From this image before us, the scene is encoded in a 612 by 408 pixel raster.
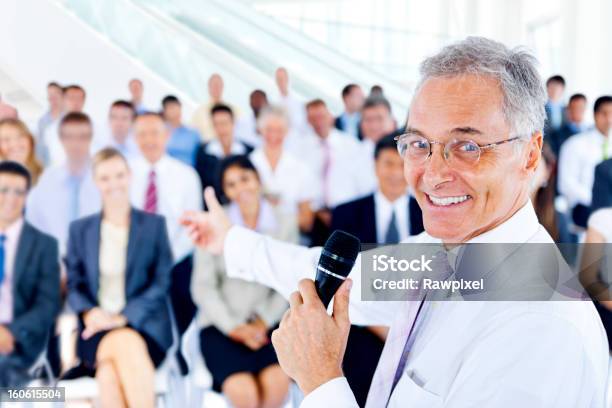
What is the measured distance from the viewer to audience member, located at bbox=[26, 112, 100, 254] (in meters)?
2.69

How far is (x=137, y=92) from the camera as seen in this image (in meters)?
3.10

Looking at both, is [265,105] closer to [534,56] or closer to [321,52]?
[321,52]

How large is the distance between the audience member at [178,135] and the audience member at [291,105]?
1.64ft

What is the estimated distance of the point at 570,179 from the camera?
3.42 m

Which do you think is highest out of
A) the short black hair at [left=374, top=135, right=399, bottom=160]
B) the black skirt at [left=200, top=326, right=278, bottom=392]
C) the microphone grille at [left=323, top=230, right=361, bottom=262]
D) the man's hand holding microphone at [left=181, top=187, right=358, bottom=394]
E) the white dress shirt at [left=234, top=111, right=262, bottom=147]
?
the white dress shirt at [left=234, top=111, right=262, bottom=147]

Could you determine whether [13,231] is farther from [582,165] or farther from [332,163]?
[582,165]

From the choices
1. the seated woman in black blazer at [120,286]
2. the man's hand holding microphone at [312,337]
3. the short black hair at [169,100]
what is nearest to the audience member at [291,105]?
the short black hair at [169,100]

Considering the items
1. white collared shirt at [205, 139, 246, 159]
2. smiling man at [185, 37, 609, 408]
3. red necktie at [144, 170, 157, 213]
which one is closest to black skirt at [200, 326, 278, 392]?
red necktie at [144, 170, 157, 213]

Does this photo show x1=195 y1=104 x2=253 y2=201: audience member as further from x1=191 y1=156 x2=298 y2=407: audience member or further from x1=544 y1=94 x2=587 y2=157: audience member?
x1=544 y1=94 x2=587 y2=157: audience member

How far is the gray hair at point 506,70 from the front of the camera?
83 cm

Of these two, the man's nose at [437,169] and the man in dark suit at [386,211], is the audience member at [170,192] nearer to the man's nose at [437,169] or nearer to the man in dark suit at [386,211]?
the man in dark suit at [386,211]

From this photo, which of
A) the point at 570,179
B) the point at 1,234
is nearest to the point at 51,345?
the point at 1,234

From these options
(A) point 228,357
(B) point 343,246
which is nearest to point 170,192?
(A) point 228,357

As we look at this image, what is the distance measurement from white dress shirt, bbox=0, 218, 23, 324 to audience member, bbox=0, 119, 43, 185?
223mm
